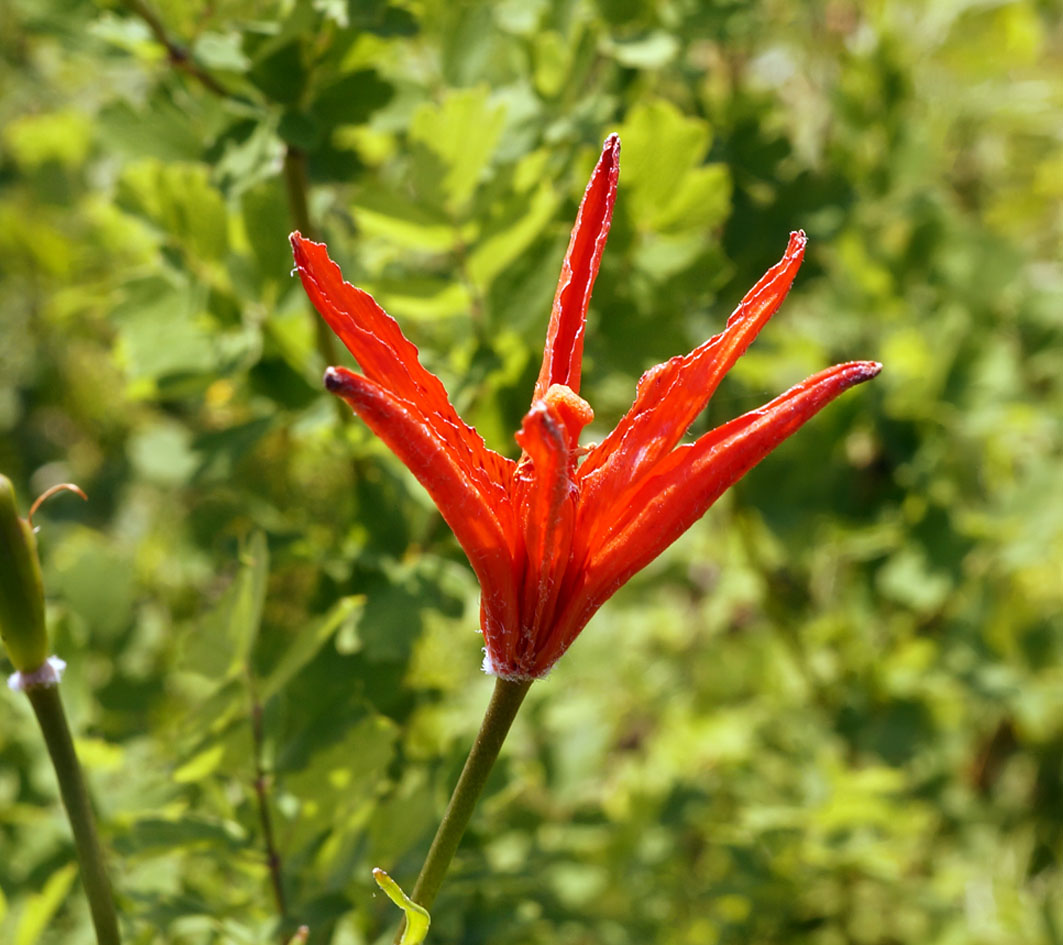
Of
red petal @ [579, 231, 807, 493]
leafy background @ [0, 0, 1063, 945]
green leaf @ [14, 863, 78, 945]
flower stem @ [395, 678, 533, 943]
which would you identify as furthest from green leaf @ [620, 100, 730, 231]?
green leaf @ [14, 863, 78, 945]

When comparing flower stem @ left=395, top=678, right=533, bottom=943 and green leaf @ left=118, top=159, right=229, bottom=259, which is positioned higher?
green leaf @ left=118, top=159, right=229, bottom=259

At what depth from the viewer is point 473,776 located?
1.94 ft

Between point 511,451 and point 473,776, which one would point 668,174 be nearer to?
point 511,451

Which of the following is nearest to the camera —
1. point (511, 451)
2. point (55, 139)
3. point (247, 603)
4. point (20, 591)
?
point (20, 591)

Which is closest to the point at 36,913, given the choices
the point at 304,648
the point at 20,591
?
the point at 304,648

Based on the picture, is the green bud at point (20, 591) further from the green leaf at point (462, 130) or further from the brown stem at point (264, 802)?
the green leaf at point (462, 130)

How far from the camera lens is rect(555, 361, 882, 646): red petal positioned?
1.83 ft

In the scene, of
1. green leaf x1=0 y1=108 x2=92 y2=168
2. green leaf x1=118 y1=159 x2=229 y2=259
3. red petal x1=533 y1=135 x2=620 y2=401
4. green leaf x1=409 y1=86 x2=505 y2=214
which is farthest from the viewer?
green leaf x1=0 y1=108 x2=92 y2=168

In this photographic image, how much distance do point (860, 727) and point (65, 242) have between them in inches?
60.6

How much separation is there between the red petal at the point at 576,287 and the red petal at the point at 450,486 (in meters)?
0.07

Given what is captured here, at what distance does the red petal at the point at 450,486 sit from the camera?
1.68ft

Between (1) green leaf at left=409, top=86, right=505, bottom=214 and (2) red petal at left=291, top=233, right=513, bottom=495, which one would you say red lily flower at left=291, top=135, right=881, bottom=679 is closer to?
(2) red petal at left=291, top=233, right=513, bottom=495

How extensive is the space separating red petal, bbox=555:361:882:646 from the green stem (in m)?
0.30

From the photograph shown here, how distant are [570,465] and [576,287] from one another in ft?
0.33
